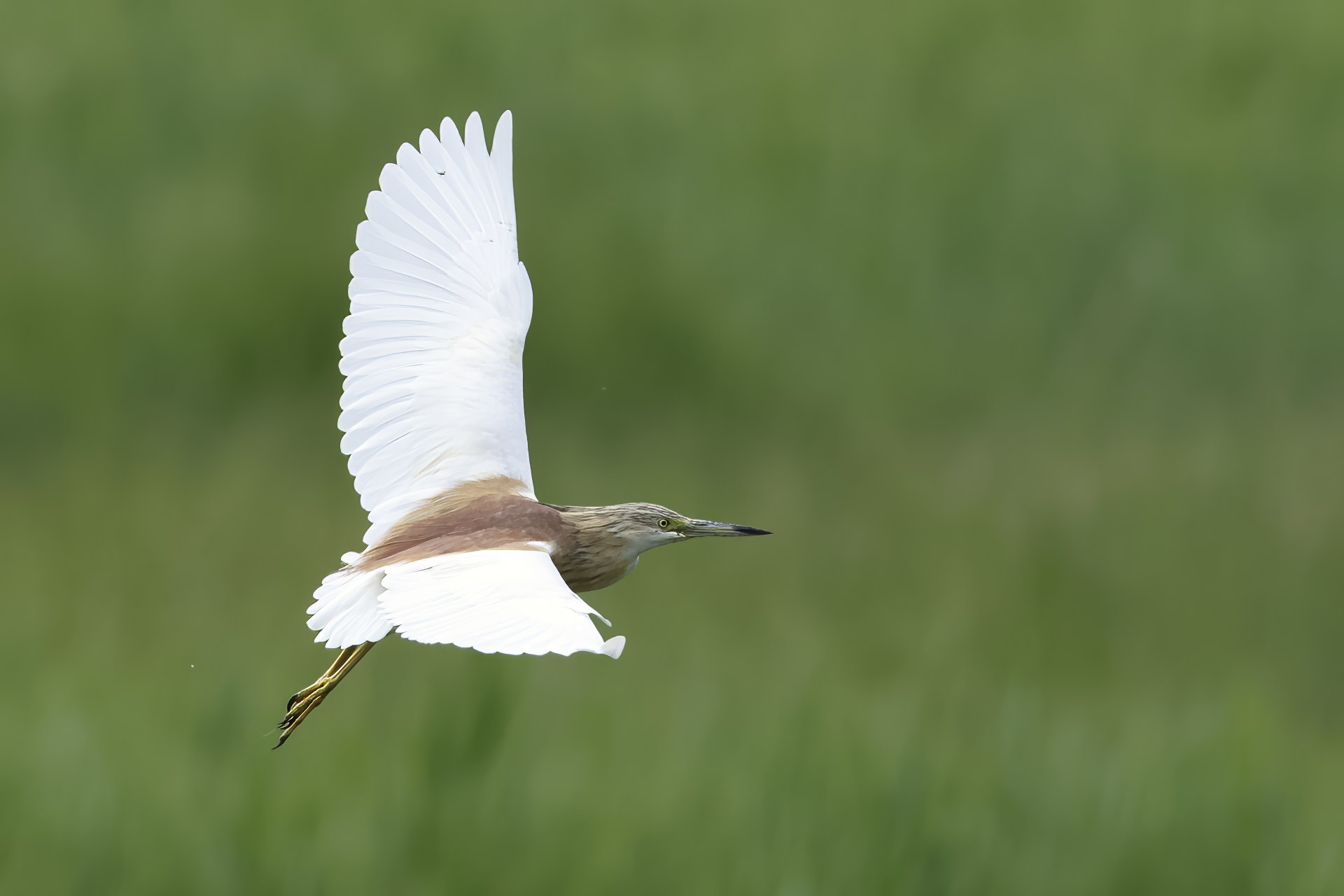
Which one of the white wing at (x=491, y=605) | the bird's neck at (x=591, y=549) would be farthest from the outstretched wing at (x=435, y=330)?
the white wing at (x=491, y=605)

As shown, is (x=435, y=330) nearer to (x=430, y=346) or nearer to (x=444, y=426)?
(x=430, y=346)

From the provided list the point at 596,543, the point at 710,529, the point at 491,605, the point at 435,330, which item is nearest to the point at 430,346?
the point at 435,330

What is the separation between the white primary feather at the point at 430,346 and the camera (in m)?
3.37

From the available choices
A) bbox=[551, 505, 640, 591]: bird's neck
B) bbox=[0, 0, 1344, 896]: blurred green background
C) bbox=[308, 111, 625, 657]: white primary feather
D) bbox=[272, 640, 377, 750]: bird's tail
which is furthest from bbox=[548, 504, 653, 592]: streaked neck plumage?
bbox=[0, 0, 1344, 896]: blurred green background

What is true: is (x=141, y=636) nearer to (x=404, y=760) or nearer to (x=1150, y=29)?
(x=404, y=760)

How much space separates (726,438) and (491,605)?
513cm

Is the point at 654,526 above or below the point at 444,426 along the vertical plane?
below

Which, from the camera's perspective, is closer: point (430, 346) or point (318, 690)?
point (318, 690)

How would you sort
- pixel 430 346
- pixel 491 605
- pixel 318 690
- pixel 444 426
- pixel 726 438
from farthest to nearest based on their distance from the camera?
1. pixel 726 438
2. pixel 430 346
3. pixel 444 426
4. pixel 318 690
5. pixel 491 605

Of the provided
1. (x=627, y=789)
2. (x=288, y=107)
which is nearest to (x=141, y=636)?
(x=627, y=789)

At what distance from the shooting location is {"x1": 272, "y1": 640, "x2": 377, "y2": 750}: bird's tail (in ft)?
10.7

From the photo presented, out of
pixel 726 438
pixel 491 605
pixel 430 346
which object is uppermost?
pixel 430 346

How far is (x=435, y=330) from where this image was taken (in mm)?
3549

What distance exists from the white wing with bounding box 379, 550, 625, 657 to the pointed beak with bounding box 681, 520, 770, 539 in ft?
1.32
